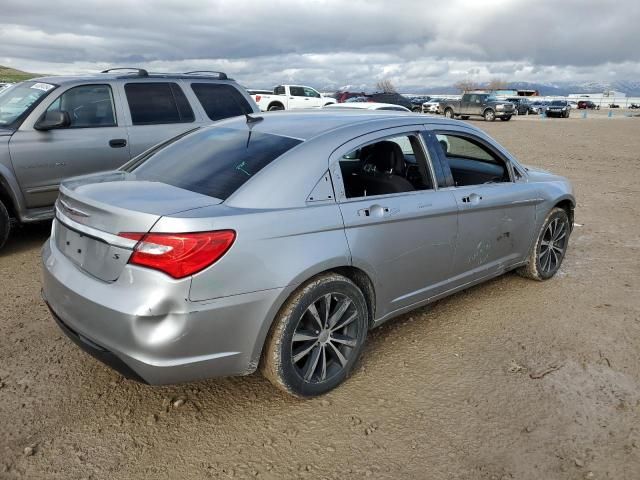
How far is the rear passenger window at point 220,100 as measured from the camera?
6891mm

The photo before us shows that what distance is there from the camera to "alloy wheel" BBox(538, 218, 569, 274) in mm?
5012

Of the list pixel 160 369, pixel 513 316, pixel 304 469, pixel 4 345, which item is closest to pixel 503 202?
pixel 513 316

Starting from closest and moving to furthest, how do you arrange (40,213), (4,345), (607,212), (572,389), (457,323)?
(572,389) → (4,345) → (457,323) → (40,213) → (607,212)

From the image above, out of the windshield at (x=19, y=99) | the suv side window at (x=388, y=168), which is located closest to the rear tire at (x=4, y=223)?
the windshield at (x=19, y=99)

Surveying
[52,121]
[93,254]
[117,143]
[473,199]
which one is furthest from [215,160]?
[117,143]

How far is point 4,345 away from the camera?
365 centimetres

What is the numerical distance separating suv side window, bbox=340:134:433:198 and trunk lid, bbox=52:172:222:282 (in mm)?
1109

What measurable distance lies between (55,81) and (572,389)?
5.83 meters

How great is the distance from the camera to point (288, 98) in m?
28.0

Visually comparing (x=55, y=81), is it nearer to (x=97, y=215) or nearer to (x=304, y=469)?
(x=97, y=215)

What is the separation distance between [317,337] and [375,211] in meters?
0.82

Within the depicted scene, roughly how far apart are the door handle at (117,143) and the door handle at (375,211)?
3.90 meters

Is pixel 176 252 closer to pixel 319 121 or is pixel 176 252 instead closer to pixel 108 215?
pixel 108 215

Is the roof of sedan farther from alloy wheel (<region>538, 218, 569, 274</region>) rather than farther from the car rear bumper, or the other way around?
alloy wheel (<region>538, 218, 569, 274</region>)
